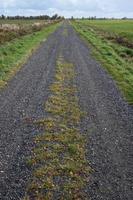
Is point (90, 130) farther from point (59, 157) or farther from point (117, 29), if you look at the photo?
point (117, 29)

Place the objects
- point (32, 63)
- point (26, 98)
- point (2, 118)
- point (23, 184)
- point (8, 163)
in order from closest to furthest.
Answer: point (23, 184) < point (8, 163) < point (2, 118) < point (26, 98) < point (32, 63)

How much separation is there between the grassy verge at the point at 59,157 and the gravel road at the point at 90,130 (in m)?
0.20

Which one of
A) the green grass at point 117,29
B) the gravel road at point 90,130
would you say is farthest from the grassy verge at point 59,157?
the green grass at point 117,29

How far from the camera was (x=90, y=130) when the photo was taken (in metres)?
10.7

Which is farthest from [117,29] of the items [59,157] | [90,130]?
[59,157]

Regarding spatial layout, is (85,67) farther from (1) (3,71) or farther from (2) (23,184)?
(2) (23,184)

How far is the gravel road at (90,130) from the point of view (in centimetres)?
739

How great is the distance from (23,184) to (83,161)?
168cm

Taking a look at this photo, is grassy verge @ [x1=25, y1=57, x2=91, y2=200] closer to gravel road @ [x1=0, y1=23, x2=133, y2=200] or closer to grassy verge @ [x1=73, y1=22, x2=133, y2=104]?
gravel road @ [x1=0, y1=23, x2=133, y2=200]

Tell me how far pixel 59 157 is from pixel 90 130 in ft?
7.70

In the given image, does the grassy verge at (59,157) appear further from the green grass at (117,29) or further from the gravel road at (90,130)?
the green grass at (117,29)

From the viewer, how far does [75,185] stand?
Answer: 7266mm

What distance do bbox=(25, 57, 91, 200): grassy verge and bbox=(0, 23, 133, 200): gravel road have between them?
200 millimetres

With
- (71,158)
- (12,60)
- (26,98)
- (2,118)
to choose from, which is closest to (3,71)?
(12,60)
